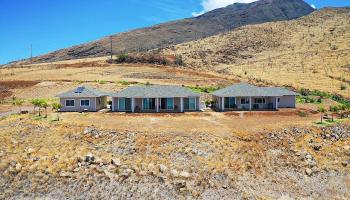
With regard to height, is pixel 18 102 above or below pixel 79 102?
below

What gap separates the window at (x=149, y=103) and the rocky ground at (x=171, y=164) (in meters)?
12.8

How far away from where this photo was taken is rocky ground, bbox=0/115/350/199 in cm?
2759

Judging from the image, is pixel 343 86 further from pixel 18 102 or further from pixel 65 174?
pixel 65 174

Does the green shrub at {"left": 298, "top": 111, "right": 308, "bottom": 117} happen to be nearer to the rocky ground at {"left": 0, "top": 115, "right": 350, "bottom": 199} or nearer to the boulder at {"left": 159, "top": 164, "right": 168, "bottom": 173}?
the rocky ground at {"left": 0, "top": 115, "right": 350, "bottom": 199}

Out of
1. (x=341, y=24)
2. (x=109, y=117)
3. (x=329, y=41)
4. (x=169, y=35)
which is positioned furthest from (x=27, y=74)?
(x=169, y=35)

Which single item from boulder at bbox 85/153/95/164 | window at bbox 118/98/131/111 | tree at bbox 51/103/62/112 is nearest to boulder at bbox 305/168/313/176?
boulder at bbox 85/153/95/164

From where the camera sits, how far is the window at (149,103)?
48.4 meters

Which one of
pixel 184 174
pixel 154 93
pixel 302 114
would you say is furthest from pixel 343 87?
pixel 184 174

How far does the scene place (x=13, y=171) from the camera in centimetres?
2992

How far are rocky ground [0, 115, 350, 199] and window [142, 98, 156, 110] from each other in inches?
504

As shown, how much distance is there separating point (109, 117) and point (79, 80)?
1344 inches

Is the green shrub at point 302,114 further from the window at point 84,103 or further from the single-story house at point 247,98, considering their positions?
the window at point 84,103

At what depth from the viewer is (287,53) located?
4377 inches

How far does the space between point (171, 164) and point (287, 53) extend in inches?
3461
